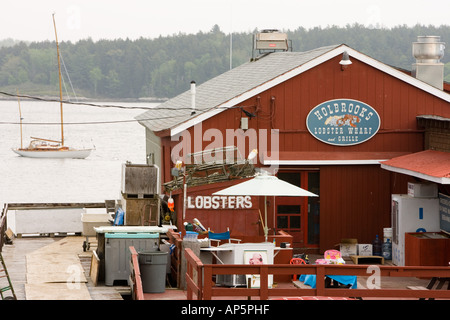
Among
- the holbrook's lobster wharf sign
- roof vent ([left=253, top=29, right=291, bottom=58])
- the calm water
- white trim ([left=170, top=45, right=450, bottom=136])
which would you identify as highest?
roof vent ([left=253, top=29, right=291, bottom=58])

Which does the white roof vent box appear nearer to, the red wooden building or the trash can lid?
the red wooden building

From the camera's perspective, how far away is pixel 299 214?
23.6 metres

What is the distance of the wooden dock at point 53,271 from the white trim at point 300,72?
4210 millimetres

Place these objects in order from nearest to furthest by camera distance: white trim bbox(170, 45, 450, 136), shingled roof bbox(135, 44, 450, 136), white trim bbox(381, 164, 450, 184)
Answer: white trim bbox(381, 164, 450, 184), white trim bbox(170, 45, 450, 136), shingled roof bbox(135, 44, 450, 136)

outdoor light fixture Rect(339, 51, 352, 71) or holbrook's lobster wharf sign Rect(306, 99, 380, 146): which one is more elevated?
outdoor light fixture Rect(339, 51, 352, 71)

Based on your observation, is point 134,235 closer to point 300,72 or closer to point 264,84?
point 264,84

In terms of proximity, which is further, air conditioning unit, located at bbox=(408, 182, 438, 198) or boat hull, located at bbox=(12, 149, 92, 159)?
boat hull, located at bbox=(12, 149, 92, 159)

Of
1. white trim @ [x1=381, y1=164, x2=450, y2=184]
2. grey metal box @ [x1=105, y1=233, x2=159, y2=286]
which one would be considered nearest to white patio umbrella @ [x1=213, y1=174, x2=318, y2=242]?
grey metal box @ [x1=105, y1=233, x2=159, y2=286]

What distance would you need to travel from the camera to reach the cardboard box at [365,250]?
2314 cm

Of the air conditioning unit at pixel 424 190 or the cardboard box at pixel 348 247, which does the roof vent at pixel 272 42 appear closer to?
the cardboard box at pixel 348 247

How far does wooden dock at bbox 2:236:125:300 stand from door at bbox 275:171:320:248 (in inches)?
202

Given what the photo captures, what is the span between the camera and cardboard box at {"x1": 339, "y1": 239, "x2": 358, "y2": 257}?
23.2 m

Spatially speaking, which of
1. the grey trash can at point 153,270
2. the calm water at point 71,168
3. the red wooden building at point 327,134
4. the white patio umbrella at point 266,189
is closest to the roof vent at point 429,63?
the red wooden building at point 327,134

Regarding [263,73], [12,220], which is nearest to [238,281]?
[263,73]
